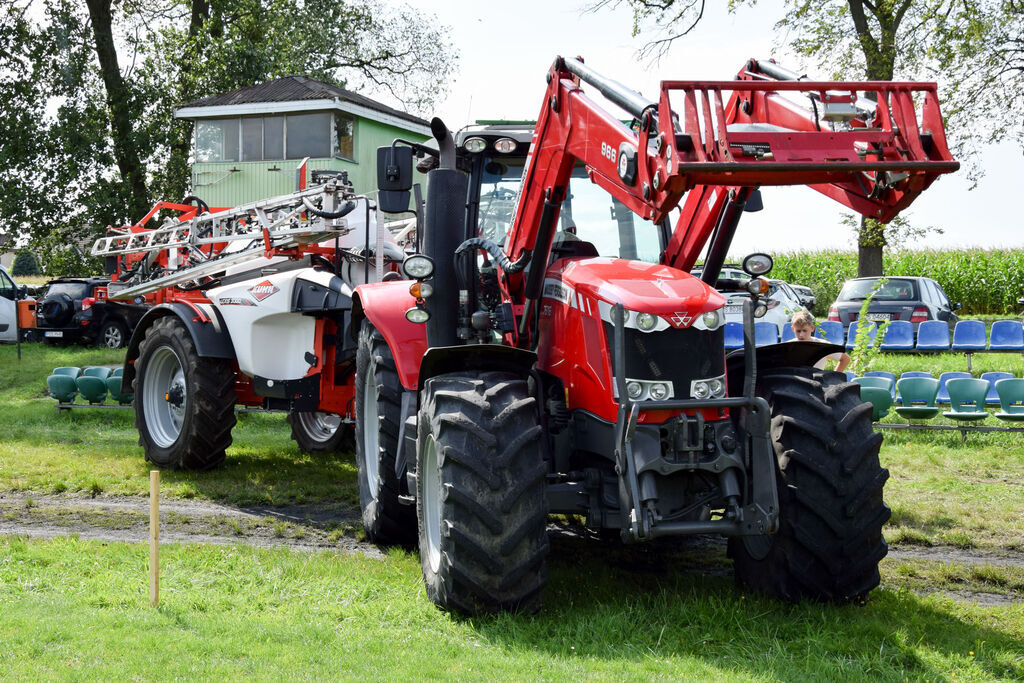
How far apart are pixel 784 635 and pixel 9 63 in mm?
31404

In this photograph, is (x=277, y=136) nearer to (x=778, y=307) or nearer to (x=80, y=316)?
(x=80, y=316)

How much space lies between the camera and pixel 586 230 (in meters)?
6.84

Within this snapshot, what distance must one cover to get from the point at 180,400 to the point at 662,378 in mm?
6353

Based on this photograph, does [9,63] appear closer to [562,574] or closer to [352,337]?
[352,337]

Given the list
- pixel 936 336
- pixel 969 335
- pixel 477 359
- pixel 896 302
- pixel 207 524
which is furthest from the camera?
pixel 896 302

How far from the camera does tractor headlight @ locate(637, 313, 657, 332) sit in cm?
546

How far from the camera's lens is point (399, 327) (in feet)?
24.0

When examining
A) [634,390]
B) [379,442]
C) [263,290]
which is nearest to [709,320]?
[634,390]

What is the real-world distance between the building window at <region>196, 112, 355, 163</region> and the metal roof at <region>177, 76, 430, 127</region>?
21.5 inches

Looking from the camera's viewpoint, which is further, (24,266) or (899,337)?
(24,266)

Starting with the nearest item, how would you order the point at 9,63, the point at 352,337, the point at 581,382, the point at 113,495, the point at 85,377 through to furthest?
1. the point at 581,382
2. the point at 352,337
3. the point at 113,495
4. the point at 85,377
5. the point at 9,63

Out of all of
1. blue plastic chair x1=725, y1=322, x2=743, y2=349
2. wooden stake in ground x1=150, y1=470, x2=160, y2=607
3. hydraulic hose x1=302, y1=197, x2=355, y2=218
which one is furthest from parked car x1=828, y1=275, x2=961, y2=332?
wooden stake in ground x1=150, y1=470, x2=160, y2=607

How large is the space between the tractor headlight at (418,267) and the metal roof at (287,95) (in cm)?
2479

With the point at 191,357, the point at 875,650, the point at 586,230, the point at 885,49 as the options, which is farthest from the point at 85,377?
the point at 885,49
